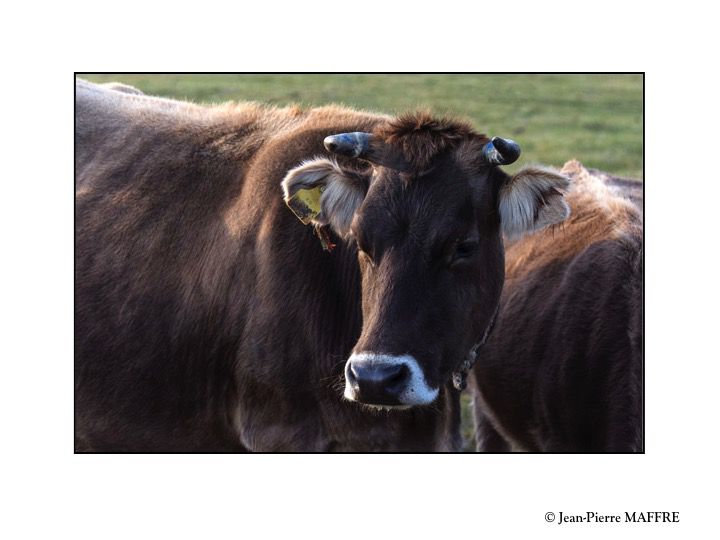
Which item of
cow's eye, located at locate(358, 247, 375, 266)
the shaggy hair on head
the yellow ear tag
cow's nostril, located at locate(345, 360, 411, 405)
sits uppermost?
the shaggy hair on head

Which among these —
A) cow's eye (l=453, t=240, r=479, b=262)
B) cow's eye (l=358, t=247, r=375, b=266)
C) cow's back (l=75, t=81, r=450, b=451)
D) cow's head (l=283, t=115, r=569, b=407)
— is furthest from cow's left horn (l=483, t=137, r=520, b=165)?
cow's back (l=75, t=81, r=450, b=451)

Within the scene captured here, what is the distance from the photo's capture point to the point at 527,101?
60.7 ft

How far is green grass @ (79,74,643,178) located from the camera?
46.8 ft

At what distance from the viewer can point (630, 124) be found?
16.3 m

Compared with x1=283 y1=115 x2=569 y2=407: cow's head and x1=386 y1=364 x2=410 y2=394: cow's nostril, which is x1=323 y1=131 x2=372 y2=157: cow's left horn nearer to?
x1=283 y1=115 x2=569 y2=407: cow's head

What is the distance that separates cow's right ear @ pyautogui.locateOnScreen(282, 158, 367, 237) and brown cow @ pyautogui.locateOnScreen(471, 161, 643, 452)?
2.04 metres

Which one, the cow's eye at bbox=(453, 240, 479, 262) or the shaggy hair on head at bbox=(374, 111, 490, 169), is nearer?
the cow's eye at bbox=(453, 240, 479, 262)

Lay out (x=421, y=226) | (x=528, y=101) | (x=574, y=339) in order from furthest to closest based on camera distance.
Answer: (x=528, y=101) < (x=574, y=339) < (x=421, y=226)

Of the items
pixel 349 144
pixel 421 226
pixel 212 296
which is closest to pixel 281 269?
pixel 212 296

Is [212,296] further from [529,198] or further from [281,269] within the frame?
[529,198]

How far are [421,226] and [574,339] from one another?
7.05ft

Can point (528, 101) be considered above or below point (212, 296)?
above

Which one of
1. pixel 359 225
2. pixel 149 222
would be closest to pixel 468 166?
pixel 359 225
